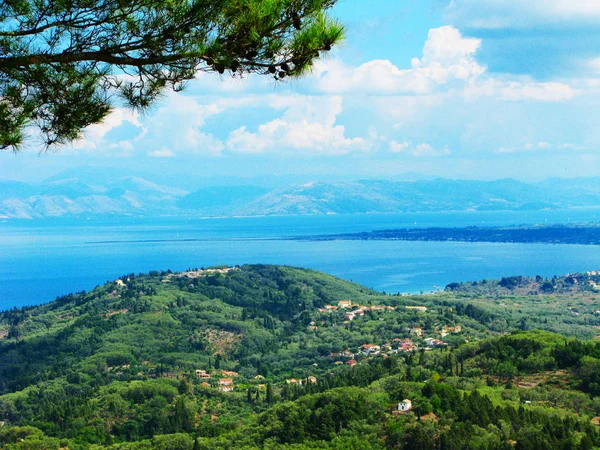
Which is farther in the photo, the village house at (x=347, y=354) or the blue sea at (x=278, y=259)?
the blue sea at (x=278, y=259)

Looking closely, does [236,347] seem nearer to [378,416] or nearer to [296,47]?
[378,416]

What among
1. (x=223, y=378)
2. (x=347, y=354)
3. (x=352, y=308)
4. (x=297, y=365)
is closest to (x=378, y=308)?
(x=352, y=308)

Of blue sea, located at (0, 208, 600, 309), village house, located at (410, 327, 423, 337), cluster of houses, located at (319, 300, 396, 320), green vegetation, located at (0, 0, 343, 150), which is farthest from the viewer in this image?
blue sea, located at (0, 208, 600, 309)

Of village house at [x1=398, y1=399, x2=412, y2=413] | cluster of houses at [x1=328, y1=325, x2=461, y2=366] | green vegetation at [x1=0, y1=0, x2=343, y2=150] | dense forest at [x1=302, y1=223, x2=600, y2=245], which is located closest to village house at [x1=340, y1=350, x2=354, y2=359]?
cluster of houses at [x1=328, y1=325, x2=461, y2=366]

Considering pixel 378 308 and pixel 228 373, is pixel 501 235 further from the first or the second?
pixel 228 373

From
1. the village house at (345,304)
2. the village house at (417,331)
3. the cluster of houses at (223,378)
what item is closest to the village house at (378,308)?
the village house at (345,304)

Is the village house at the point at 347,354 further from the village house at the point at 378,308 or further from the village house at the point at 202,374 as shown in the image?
the village house at the point at 378,308

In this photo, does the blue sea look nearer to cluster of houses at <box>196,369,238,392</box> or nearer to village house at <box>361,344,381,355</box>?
village house at <box>361,344,381,355</box>
